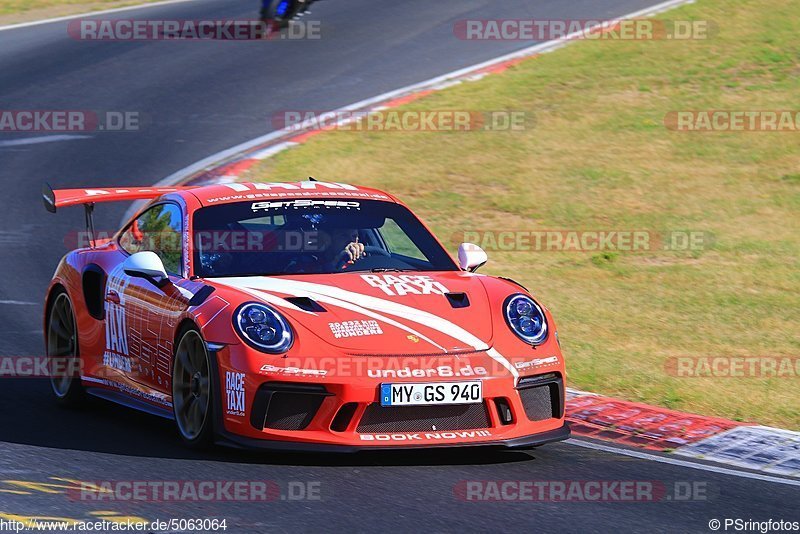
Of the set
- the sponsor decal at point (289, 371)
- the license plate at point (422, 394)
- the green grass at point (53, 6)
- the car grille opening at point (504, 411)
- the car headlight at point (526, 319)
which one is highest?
the green grass at point (53, 6)

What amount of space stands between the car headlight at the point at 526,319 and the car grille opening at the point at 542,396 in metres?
0.21

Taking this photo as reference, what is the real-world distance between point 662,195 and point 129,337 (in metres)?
8.27

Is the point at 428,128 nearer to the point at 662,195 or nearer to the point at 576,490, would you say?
the point at 662,195

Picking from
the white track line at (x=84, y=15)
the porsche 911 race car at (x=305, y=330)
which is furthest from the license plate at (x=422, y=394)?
the white track line at (x=84, y=15)

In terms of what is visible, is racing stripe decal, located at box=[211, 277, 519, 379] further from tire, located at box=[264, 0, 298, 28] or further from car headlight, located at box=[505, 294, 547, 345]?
tire, located at box=[264, 0, 298, 28]

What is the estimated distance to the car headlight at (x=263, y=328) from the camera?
6.36 meters

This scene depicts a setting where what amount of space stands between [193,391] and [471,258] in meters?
1.77

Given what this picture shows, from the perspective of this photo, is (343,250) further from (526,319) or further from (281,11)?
(281,11)

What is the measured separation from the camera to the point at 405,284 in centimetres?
707

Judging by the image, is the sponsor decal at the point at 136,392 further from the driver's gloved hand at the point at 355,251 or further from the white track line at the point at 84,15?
the white track line at the point at 84,15

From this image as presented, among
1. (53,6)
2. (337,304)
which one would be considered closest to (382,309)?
(337,304)

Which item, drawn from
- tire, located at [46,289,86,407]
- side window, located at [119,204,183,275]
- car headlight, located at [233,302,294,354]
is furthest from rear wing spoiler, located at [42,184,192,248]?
car headlight, located at [233,302,294,354]

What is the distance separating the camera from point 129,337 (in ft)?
24.6

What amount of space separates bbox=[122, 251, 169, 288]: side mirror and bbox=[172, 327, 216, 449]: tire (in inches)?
16.8
